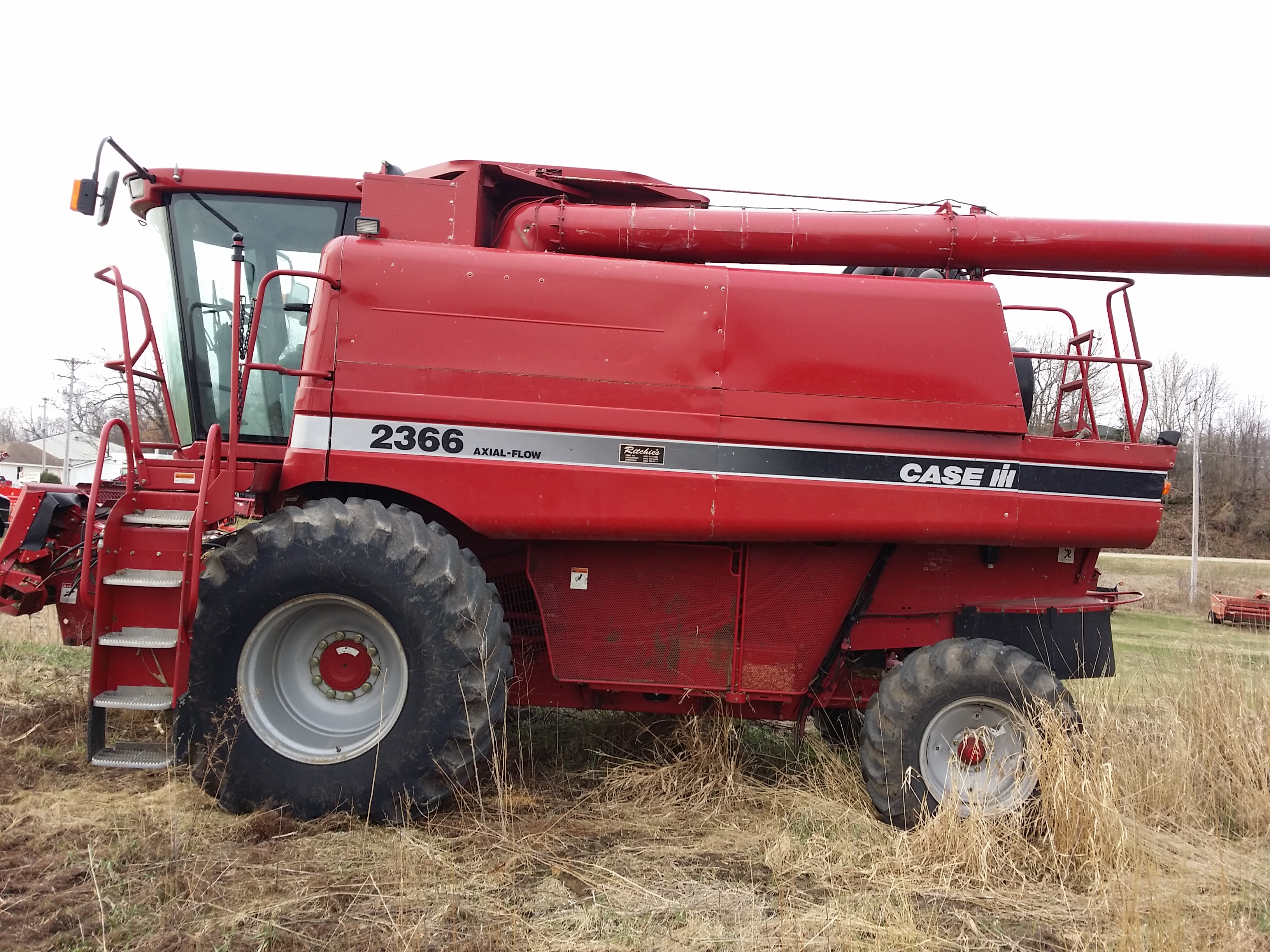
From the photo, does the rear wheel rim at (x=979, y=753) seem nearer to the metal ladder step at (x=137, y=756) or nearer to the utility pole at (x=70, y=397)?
the metal ladder step at (x=137, y=756)

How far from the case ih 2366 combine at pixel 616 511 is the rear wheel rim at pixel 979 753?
2cm

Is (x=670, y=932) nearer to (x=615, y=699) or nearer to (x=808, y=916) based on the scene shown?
(x=808, y=916)

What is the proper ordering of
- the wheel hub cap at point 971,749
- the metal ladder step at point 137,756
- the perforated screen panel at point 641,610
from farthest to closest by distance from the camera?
the perforated screen panel at point 641,610 → the wheel hub cap at point 971,749 → the metal ladder step at point 137,756

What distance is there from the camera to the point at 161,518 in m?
3.87

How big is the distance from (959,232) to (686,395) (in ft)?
6.01

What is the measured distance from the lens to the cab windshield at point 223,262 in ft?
16.7

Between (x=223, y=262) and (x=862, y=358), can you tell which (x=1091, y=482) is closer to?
(x=862, y=358)

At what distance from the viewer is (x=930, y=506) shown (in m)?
4.10

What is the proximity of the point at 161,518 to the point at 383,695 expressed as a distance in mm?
1300

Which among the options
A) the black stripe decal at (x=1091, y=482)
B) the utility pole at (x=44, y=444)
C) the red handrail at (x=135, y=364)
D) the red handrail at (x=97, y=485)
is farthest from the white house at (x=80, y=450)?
the black stripe decal at (x=1091, y=482)

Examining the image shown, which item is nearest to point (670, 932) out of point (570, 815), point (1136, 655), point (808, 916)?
point (808, 916)

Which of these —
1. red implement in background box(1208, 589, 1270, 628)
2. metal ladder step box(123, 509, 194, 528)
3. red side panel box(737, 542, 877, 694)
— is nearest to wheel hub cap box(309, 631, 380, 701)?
metal ladder step box(123, 509, 194, 528)

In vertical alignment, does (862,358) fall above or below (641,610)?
above

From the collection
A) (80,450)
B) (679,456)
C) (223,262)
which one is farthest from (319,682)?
(80,450)
